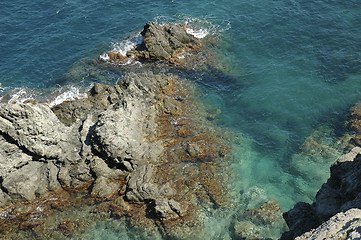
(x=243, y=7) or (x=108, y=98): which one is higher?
(x=243, y=7)

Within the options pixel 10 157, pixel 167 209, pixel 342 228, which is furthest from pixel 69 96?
pixel 342 228

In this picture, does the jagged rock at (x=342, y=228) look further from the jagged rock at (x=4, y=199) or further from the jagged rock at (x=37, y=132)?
the jagged rock at (x=4, y=199)

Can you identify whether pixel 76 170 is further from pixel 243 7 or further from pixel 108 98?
pixel 243 7

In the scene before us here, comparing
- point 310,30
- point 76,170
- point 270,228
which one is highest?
point 310,30

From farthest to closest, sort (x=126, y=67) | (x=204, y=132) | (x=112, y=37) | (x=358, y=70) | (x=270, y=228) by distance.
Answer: (x=112, y=37) < (x=126, y=67) < (x=358, y=70) < (x=204, y=132) < (x=270, y=228)

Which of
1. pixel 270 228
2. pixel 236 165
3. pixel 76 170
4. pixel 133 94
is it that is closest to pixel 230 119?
pixel 236 165

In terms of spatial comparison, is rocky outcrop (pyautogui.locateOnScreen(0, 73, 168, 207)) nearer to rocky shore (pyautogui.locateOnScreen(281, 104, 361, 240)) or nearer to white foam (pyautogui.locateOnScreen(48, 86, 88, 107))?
white foam (pyautogui.locateOnScreen(48, 86, 88, 107))

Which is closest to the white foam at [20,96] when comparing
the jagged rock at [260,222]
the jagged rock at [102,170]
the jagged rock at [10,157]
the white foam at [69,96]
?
the white foam at [69,96]
